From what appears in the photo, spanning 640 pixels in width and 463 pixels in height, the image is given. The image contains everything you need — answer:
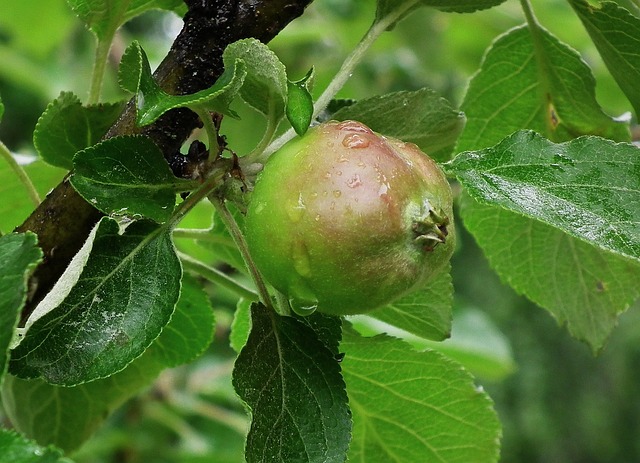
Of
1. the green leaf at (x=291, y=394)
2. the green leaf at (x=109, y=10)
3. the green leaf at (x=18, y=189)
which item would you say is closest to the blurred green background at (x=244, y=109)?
the green leaf at (x=18, y=189)

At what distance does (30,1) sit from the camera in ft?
8.57

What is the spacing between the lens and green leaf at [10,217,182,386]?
2.24 feet

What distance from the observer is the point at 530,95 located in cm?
118

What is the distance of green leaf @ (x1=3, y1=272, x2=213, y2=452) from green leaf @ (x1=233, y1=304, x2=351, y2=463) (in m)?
0.28

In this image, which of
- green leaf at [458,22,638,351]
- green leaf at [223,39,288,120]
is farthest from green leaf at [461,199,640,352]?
green leaf at [223,39,288,120]

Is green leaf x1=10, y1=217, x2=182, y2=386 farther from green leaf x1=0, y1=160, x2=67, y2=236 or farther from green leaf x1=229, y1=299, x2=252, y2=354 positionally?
green leaf x1=0, y1=160, x2=67, y2=236

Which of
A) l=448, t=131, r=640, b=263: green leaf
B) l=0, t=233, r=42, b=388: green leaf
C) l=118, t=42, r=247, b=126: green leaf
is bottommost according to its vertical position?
l=448, t=131, r=640, b=263: green leaf

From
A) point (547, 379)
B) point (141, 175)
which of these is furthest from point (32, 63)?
point (547, 379)

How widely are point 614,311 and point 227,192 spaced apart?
2.03 ft

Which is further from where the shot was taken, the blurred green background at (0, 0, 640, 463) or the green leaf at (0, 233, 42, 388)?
the blurred green background at (0, 0, 640, 463)

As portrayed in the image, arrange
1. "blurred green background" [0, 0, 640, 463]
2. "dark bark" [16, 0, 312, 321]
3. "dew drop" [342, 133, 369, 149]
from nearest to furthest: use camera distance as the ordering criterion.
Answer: "dew drop" [342, 133, 369, 149] → "dark bark" [16, 0, 312, 321] → "blurred green background" [0, 0, 640, 463]

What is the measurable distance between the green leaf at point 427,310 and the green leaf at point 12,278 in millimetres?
447

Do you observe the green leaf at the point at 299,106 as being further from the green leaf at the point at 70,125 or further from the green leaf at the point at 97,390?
the green leaf at the point at 97,390

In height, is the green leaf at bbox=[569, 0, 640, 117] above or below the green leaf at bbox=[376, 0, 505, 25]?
below
